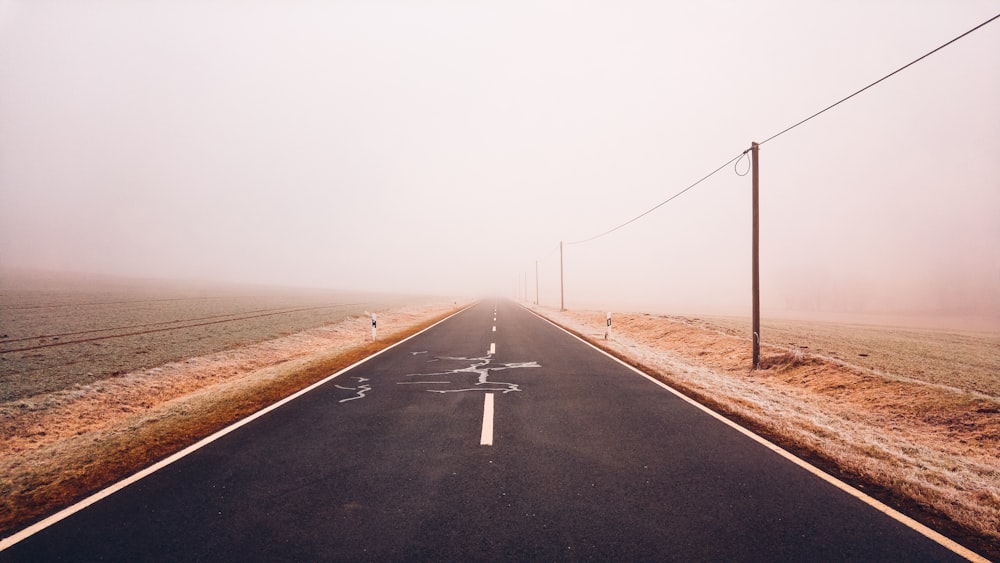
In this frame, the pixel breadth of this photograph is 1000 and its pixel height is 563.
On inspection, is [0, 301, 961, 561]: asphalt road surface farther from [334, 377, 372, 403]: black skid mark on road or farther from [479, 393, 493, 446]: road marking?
[334, 377, 372, 403]: black skid mark on road

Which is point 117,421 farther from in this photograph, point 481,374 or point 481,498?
point 481,498

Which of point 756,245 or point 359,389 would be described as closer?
point 359,389

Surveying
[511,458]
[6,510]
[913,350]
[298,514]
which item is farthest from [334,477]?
[913,350]

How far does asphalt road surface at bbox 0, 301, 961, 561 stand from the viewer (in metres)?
3.18

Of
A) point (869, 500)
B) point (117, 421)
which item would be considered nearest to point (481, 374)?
point (117, 421)

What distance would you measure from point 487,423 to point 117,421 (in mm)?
7163

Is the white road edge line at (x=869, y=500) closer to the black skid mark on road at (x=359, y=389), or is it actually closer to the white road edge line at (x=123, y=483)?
the black skid mark on road at (x=359, y=389)

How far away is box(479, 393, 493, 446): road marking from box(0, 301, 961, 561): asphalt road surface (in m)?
0.05

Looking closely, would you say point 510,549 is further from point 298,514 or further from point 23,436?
point 23,436

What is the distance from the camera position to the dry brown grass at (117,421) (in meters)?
4.52

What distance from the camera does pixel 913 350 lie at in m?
13.0

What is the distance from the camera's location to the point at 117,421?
25.0 ft

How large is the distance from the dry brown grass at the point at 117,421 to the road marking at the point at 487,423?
13.5ft

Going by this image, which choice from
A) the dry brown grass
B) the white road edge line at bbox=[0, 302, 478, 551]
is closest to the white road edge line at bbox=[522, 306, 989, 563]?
the white road edge line at bbox=[0, 302, 478, 551]
